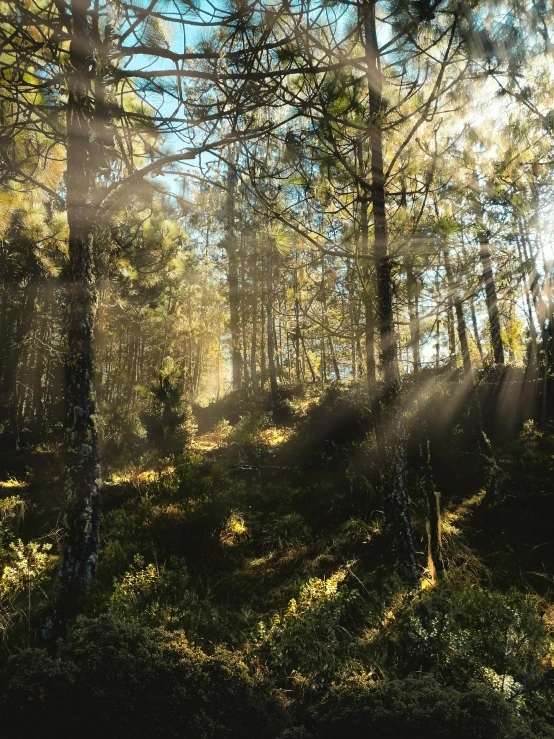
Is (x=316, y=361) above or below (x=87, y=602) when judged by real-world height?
above

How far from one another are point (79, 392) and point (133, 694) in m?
3.70

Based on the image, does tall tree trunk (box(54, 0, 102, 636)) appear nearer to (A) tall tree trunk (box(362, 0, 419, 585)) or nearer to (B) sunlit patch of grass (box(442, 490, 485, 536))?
(A) tall tree trunk (box(362, 0, 419, 585))

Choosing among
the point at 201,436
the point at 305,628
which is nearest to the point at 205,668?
the point at 305,628

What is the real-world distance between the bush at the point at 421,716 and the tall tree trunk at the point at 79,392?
366 cm

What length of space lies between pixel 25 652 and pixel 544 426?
32.8 ft

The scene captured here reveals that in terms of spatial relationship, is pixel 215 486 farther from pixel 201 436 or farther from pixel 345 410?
pixel 201 436

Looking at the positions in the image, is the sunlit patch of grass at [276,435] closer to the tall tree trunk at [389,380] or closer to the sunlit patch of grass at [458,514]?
the sunlit patch of grass at [458,514]

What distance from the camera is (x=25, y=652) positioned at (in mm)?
1662

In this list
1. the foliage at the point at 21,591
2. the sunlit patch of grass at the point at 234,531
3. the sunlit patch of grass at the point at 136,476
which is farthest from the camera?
the sunlit patch of grass at the point at 136,476

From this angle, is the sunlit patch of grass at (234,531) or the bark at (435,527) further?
the sunlit patch of grass at (234,531)

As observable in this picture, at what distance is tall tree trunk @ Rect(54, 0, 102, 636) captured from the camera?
4.25 metres

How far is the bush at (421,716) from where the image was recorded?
1.38m

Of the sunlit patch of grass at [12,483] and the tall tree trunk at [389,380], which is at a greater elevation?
the tall tree trunk at [389,380]

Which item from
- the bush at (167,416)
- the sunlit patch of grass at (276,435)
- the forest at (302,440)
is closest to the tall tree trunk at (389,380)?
the forest at (302,440)
